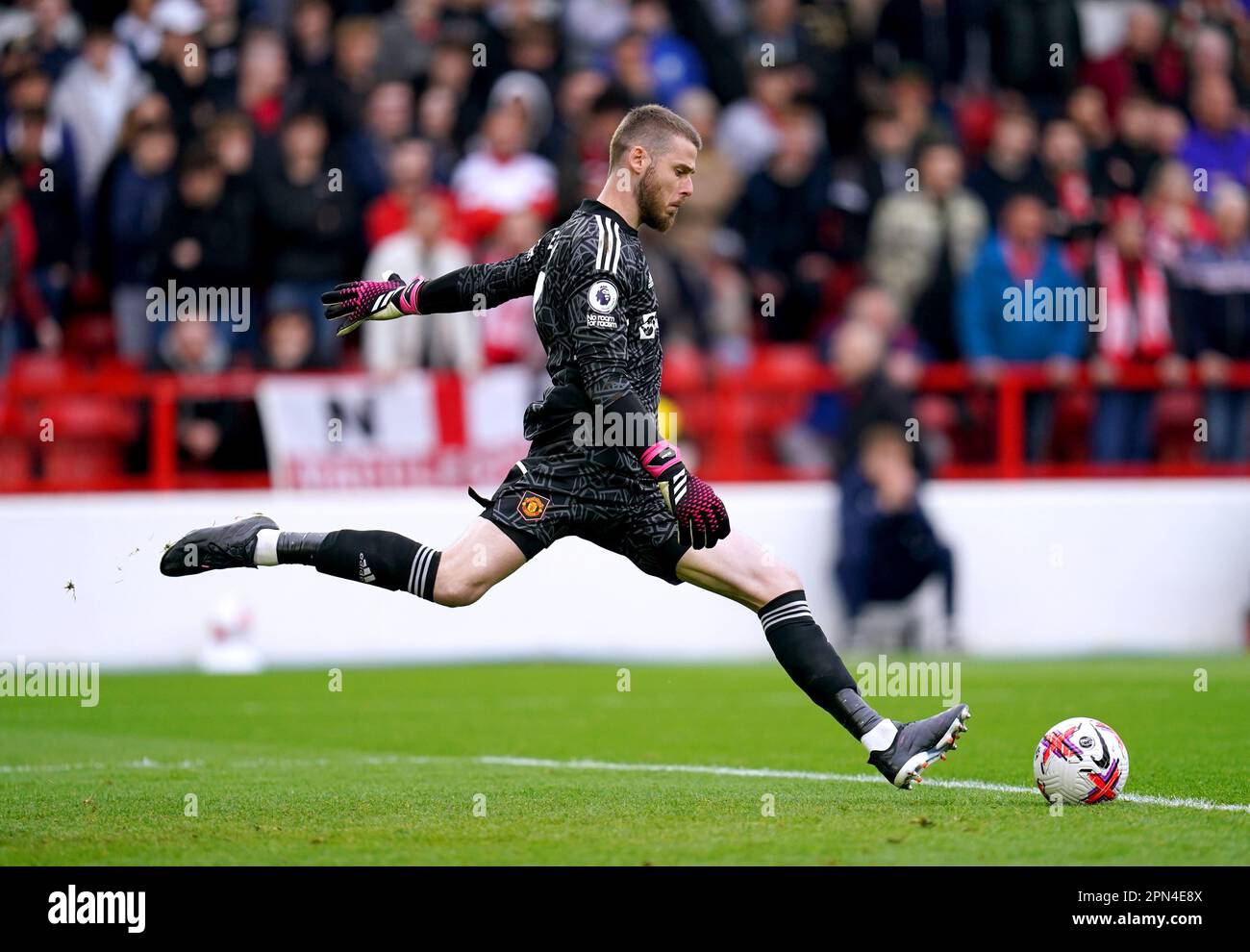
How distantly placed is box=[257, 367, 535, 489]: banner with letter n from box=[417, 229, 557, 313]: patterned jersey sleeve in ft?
22.4

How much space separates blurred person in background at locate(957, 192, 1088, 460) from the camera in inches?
621

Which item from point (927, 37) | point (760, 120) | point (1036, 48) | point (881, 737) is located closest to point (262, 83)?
point (760, 120)

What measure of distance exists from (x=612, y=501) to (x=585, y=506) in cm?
11

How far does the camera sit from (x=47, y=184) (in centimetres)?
1593

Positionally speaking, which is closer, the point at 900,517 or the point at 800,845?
the point at 800,845

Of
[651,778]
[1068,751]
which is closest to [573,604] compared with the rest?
[651,778]

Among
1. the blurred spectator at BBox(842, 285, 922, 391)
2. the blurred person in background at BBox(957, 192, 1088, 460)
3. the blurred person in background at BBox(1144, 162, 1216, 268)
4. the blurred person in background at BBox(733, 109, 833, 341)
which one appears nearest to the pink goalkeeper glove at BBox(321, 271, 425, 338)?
the blurred spectator at BBox(842, 285, 922, 391)

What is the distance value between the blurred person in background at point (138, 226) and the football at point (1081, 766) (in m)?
9.78

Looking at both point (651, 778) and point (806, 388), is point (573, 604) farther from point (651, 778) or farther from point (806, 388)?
point (651, 778)

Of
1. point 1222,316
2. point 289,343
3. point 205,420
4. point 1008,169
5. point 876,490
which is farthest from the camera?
point 1008,169

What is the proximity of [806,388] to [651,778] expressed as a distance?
7513 mm

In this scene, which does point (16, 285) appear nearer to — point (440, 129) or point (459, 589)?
point (440, 129)

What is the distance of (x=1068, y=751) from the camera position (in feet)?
24.2

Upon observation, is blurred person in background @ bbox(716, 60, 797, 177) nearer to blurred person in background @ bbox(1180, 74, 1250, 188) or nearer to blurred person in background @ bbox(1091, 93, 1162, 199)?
blurred person in background @ bbox(1091, 93, 1162, 199)
